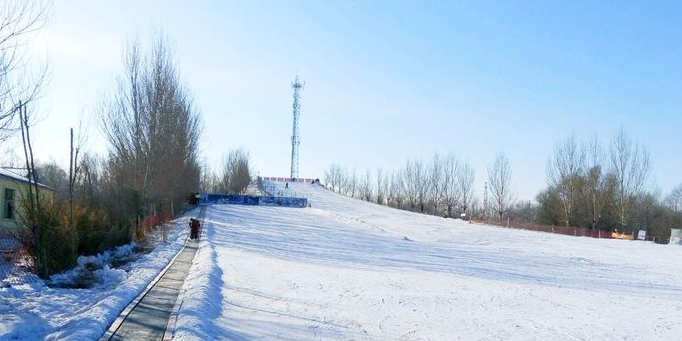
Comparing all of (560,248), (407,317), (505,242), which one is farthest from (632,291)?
(505,242)

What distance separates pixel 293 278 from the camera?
1703cm

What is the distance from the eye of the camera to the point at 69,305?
11828 mm

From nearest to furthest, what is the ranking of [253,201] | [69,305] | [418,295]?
[69,305], [418,295], [253,201]

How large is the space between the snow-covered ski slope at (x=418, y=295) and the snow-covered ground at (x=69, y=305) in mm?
1165

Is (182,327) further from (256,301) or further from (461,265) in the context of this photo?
(461,265)

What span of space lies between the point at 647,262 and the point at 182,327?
27.1 meters

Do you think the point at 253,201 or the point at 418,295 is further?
the point at 253,201

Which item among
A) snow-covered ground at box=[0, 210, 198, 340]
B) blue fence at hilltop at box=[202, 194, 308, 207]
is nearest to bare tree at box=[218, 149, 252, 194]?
blue fence at hilltop at box=[202, 194, 308, 207]

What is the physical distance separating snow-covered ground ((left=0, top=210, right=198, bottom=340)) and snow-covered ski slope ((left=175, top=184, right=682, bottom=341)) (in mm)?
1165

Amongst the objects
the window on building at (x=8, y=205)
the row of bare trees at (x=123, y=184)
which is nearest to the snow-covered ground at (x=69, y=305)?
the row of bare trees at (x=123, y=184)

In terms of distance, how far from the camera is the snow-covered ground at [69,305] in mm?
8945

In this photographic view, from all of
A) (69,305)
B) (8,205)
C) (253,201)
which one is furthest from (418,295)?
(253,201)

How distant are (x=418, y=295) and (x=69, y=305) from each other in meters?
7.37

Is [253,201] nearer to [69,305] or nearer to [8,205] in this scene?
[8,205]
